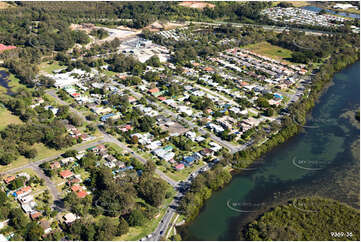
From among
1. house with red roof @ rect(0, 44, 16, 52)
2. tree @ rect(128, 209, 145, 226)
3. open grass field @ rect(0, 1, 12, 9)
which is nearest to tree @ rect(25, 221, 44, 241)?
tree @ rect(128, 209, 145, 226)

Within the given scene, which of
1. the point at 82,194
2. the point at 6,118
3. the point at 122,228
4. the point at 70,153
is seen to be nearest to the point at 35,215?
the point at 82,194

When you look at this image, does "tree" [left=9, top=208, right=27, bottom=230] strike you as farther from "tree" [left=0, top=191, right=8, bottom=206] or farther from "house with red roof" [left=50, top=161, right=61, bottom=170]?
"house with red roof" [left=50, top=161, right=61, bottom=170]

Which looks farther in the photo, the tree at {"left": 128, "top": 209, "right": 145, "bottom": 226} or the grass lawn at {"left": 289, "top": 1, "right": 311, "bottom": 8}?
the grass lawn at {"left": 289, "top": 1, "right": 311, "bottom": 8}

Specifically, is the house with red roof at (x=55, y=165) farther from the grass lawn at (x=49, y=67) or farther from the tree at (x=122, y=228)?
the grass lawn at (x=49, y=67)

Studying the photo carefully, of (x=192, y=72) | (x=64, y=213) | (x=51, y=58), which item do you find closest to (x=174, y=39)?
(x=192, y=72)

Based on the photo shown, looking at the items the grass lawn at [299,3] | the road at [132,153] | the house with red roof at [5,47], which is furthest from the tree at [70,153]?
the grass lawn at [299,3]

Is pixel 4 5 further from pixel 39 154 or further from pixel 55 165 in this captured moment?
pixel 55 165

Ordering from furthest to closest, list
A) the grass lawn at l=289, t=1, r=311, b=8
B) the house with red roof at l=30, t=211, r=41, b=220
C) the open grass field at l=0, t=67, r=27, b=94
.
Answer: the grass lawn at l=289, t=1, r=311, b=8 → the open grass field at l=0, t=67, r=27, b=94 → the house with red roof at l=30, t=211, r=41, b=220
